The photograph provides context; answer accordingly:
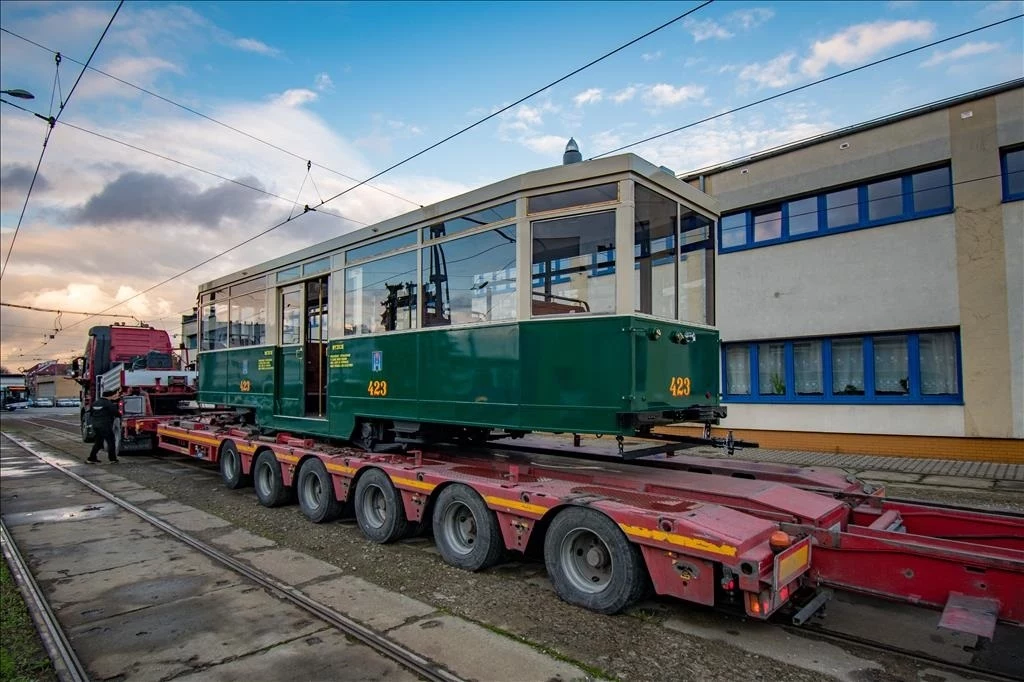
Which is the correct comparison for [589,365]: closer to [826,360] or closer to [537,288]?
[537,288]

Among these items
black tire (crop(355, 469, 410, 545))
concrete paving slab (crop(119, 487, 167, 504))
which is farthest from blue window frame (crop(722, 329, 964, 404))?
concrete paving slab (crop(119, 487, 167, 504))

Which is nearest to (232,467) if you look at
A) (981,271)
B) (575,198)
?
(575,198)

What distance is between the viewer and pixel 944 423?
11.8 meters

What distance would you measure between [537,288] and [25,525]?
7.67m

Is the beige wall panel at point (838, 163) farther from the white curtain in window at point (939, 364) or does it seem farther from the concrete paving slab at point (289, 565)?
the concrete paving slab at point (289, 565)

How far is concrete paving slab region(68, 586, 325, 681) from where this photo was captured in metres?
3.98

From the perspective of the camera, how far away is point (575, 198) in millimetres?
5188

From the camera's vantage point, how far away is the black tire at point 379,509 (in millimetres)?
6531

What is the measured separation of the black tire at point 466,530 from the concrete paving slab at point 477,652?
95 cm

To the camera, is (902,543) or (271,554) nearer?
(902,543)

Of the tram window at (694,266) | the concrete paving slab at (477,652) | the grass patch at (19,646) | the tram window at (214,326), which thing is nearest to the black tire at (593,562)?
the concrete paving slab at (477,652)

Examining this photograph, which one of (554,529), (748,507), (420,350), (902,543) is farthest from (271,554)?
(902,543)

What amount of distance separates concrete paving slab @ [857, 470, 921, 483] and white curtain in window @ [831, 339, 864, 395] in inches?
112

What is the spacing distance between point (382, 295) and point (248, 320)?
12.6 ft
